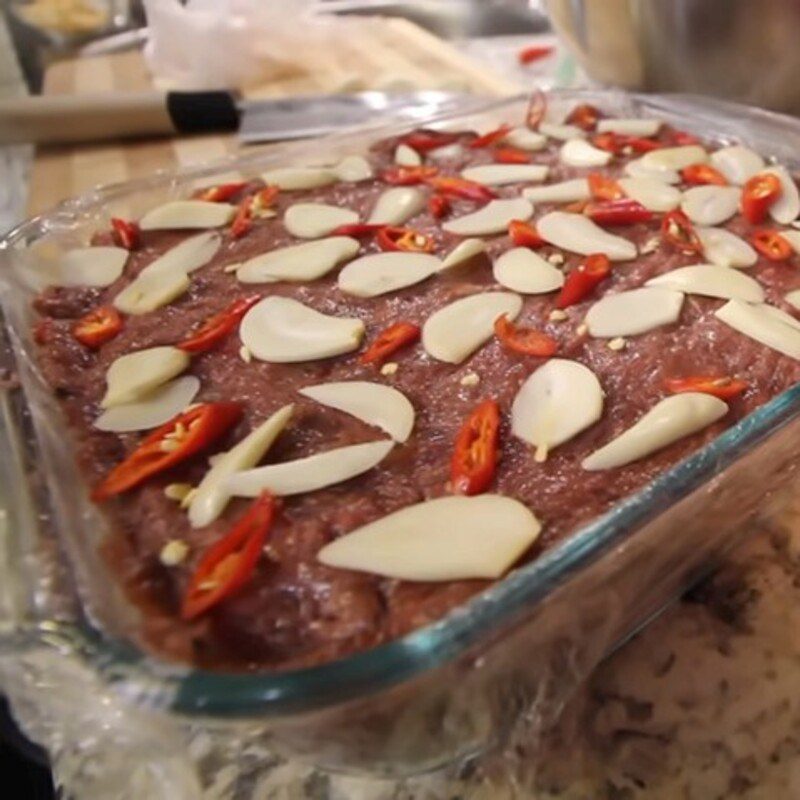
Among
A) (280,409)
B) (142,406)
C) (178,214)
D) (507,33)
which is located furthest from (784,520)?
(507,33)

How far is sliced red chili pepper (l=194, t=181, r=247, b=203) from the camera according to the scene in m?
1.08

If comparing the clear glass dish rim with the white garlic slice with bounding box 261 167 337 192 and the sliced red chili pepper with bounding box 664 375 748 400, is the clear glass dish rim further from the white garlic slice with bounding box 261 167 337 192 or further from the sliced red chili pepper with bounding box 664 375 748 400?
the white garlic slice with bounding box 261 167 337 192

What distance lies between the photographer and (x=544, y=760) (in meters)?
0.63

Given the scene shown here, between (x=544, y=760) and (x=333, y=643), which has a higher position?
(x=333, y=643)

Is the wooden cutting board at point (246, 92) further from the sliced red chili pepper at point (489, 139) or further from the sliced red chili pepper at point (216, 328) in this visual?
the sliced red chili pepper at point (216, 328)

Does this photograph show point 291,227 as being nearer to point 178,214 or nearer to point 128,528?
point 178,214

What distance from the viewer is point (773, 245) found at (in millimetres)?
909

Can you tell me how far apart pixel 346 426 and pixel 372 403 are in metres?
0.03

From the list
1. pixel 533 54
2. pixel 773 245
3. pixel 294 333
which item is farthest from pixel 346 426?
pixel 533 54

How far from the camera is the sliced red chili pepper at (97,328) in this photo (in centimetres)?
84

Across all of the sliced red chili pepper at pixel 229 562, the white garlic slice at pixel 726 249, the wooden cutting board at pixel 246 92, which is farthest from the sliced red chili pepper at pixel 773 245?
the wooden cutting board at pixel 246 92

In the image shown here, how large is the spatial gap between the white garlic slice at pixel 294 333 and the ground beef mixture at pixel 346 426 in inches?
0.5

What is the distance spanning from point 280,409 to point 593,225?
15.9 inches

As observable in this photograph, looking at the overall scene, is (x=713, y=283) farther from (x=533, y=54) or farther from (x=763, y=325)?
(x=533, y=54)
